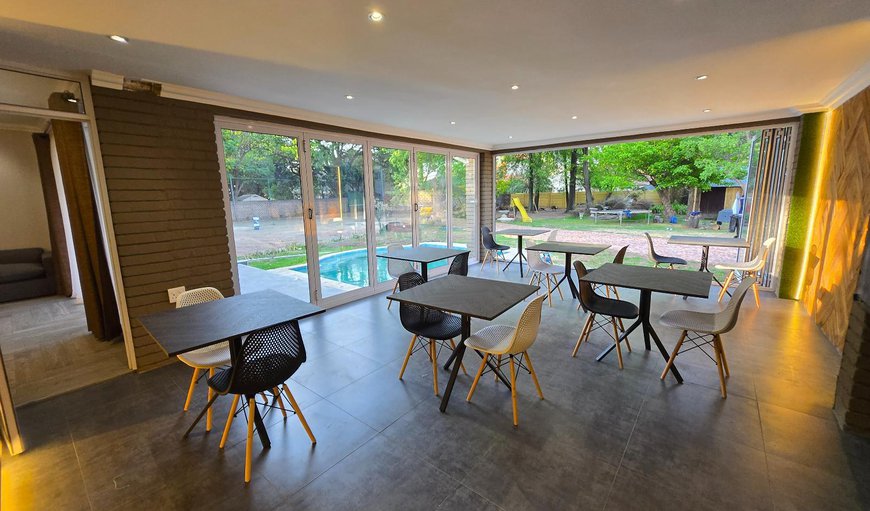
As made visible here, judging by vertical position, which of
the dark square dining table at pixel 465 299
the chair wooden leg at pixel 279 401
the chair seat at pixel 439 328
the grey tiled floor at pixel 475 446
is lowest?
the grey tiled floor at pixel 475 446

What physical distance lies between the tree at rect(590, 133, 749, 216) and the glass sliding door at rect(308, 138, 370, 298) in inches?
271

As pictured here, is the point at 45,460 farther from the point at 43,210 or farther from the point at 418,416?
the point at 43,210

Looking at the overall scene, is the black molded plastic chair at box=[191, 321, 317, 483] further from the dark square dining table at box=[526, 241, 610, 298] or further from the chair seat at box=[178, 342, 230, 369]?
the dark square dining table at box=[526, 241, 610, 298]

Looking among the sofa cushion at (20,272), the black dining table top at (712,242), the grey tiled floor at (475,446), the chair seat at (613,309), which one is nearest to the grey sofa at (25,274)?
the sofa cushion at (20,272)

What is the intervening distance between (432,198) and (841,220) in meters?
5.05

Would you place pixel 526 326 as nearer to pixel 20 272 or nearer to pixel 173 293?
pixel 173 293

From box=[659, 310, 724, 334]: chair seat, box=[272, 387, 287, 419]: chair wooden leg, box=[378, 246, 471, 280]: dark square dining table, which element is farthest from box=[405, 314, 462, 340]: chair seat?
box=[659, 310, 724, 334]: chair seat

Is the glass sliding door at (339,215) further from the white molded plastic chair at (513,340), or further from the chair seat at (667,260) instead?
the chair seat at (667,260)

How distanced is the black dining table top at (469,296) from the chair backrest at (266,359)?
744 millimetres

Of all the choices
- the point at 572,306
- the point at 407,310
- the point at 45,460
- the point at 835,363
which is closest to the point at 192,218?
the point at 45,460

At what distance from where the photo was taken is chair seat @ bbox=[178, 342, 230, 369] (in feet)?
7.27

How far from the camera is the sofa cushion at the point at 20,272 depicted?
4.98 m

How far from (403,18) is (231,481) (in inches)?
104

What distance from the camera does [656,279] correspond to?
3.05 metres
